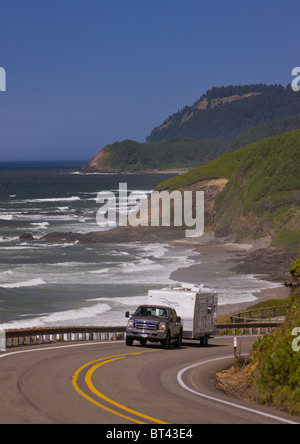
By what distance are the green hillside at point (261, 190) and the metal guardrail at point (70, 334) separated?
4228 centimetres

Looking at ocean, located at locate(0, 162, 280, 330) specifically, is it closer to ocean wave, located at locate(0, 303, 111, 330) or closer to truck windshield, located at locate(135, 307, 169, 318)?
ocean wave, located at locate(0, 303, 111, 330)

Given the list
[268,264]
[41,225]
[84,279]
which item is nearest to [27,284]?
[84,279]

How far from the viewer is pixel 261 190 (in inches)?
4077

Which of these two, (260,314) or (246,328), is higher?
(246,328)

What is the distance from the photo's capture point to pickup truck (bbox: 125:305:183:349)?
85.0 feet

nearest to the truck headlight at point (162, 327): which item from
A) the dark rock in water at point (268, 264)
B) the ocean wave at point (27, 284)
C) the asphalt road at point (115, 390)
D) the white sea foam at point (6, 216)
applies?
the asphalt road at point (115, 390)

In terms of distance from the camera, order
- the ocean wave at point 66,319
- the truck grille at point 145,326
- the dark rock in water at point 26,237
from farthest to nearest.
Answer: the dark rock in water at point 26,237 < the ocean wave at point 66,319 < the truck grille at point 145,326

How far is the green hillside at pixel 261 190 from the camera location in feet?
307

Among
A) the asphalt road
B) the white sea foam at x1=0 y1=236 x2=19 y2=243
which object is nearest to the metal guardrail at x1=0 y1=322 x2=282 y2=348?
the asphalt road

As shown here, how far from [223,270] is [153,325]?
4436 centimetres

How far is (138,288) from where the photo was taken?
5669 cm

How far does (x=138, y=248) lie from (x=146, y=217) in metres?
18.3

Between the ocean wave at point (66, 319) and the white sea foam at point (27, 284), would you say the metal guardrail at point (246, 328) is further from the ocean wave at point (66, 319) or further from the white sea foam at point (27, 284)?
A: the white sea foam at point (27, 284)
